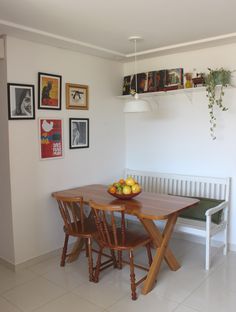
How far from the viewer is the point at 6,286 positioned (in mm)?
2857

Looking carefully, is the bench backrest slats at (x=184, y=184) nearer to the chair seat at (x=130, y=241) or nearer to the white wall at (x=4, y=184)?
the chair seat at (x=130, y=241)

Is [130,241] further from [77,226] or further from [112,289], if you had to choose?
[77,226]

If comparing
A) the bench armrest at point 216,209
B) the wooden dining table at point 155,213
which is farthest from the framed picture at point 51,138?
the bench armrest at point 216,209

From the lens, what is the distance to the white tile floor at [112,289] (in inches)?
99.4

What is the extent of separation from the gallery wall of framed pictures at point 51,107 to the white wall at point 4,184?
9cm

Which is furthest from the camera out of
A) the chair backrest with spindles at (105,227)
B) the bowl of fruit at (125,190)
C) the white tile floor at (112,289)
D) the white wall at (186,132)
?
the white wall at (186,132)

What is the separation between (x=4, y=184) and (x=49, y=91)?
1.10m

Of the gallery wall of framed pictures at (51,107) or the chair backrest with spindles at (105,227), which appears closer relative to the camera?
the chair backrest with spindles at (105,227)

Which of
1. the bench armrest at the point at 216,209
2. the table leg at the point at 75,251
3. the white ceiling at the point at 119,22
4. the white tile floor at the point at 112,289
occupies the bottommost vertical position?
the white tile floor at the point at 112,289

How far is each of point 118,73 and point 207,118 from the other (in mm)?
1396

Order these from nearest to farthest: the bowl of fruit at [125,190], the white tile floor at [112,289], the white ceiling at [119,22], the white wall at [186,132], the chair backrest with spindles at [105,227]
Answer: the white ceiling at [119,22] → the white tile floor at [112,289] → the chair backrest with spindles at [105,227] → the bowl of fruit at [125,190] → the white wall at [186,132]

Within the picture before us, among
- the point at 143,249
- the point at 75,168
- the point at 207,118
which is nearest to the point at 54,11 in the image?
the point at 75,168

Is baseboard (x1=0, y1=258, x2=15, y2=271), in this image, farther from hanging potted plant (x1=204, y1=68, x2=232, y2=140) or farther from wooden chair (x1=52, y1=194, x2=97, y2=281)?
hanging potted plant (x1=204, y1=68, x2=232, y2=140)

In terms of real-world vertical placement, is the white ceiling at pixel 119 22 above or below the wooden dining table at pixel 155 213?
Answer: above
